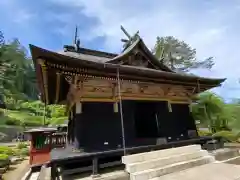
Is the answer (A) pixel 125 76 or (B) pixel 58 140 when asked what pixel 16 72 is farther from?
(A) pixel 125 76

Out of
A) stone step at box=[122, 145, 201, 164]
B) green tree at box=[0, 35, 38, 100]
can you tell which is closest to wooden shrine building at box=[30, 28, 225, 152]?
stone step at box=[122, 145, 201, 164]

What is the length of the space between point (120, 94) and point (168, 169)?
3.05 metres

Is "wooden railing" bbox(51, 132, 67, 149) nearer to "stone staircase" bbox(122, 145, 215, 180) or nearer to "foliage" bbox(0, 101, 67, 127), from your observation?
"stone staircase" bbox(122, 145, 215, 180)

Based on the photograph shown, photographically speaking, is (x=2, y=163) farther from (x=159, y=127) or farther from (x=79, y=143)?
(x=159, y=127)

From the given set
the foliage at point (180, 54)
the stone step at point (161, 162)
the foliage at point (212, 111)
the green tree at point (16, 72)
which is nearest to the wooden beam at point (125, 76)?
the stone step at point (161, 162)

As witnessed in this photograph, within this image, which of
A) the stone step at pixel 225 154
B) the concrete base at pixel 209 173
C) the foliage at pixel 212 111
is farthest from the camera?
the foliage at pixel 212 111

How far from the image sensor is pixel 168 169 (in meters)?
5.36

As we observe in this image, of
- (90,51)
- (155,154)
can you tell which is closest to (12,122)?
(90,51)

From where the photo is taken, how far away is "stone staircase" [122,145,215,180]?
5091 millimetres

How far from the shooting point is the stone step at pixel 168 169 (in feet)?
16.2

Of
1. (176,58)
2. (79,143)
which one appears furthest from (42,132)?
(176,58)

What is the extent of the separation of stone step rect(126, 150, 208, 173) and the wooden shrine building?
123 cm

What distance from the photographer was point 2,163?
11789mm

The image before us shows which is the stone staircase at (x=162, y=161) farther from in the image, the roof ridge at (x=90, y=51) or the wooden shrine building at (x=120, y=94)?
the roof ridge at (x=90, y=51)
